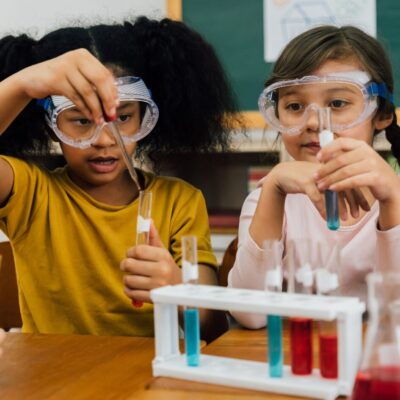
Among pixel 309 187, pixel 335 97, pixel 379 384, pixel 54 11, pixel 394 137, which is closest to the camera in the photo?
pixel 379 384

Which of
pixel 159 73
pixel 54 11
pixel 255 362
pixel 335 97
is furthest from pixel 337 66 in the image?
pixel 54 11

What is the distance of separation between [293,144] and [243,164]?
5.76 feet

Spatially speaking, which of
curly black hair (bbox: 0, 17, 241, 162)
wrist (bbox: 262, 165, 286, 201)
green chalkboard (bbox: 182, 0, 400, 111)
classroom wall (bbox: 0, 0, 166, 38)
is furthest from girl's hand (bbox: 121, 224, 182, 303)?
classroom wall (bbox: 0, 0, 166, 38)

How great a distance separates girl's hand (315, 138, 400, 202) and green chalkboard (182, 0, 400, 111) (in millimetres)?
1912

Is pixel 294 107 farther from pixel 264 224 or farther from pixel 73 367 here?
pixel 73 367

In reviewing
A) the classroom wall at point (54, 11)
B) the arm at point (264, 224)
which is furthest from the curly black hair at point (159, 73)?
the classroom wall at point (54, 11)

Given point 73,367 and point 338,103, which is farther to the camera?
point 338,103

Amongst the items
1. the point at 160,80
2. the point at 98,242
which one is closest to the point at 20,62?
the point at 160,80

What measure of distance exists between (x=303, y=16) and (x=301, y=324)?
237 cm

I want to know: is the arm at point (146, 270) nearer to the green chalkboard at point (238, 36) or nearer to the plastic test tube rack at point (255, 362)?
the plastic test tube rack at point (255, 362)

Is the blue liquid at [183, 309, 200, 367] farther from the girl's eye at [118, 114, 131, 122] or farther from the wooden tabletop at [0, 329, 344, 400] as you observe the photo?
the girl's eye at [118, 114, 131, 122]

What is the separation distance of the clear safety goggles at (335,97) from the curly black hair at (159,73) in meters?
0.25

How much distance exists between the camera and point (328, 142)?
101 cm

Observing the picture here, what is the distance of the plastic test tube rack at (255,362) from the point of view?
2.66 ft
